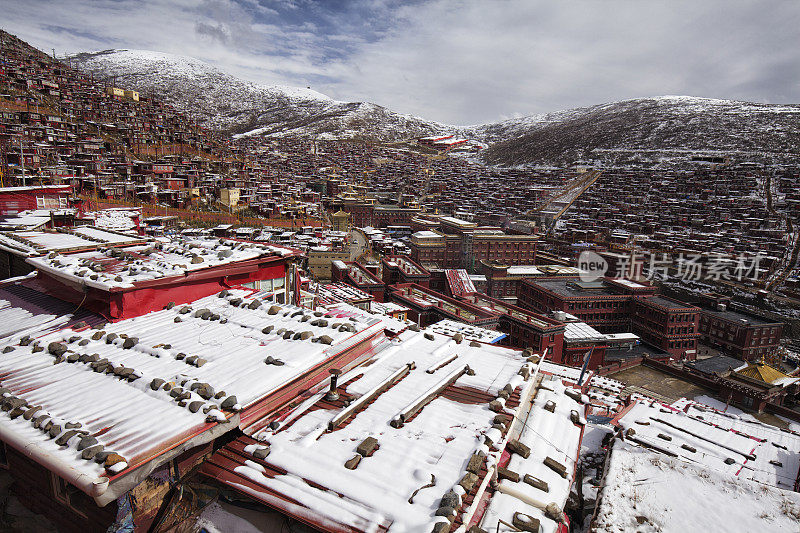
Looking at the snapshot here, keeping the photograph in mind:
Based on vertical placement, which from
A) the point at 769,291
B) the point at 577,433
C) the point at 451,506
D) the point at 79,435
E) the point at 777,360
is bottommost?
the point at 777,360

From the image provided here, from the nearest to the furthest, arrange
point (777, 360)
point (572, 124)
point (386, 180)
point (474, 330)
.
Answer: point (474, 330) < point (777, 360) < point (386, 180) < point (572, 124)

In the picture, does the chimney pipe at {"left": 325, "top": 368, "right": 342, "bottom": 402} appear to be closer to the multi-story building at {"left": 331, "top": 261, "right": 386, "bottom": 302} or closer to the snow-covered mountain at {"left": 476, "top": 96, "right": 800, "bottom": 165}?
the multi-story building at {"left": 331, "top": 261, "right": 386, "bottom": 302}

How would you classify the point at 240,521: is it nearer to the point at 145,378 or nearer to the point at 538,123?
the point at 145,378

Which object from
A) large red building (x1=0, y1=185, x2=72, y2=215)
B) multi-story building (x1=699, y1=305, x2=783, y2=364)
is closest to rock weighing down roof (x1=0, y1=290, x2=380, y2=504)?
large red building (x1=0, y1=185, x2=72, y2=215)

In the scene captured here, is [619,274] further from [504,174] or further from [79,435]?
[504,174]

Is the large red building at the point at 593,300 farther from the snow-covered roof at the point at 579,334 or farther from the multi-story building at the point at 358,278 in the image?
the multi-story building at the point at 358,278

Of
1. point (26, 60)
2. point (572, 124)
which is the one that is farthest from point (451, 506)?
point (572, 124)

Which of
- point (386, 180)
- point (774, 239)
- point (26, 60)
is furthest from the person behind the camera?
point (386, 180)
